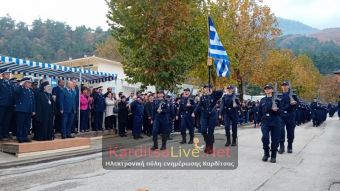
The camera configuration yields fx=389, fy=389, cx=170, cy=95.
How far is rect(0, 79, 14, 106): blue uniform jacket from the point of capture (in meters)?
11.5

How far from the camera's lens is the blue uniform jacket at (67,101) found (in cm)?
1314

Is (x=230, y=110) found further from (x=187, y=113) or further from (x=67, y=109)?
(x=67, y=109)

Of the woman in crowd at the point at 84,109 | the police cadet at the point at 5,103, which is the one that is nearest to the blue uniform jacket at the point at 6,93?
the police cadet at the point at 5,103

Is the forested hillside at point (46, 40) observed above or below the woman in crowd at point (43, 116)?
above

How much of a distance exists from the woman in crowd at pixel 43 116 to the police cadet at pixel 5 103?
0.75 meters

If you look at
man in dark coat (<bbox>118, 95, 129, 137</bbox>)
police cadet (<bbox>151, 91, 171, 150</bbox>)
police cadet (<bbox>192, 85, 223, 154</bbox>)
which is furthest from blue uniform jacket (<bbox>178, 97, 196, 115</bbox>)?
man in dark coat (<bbox>118, 95, 129, 137</bbox>)

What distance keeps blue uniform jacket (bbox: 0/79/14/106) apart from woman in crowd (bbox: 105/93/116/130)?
5.10 metres

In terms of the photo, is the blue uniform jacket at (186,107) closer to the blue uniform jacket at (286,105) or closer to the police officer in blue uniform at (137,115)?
the police officer in blue uniform at (137,115)

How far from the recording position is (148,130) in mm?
16859

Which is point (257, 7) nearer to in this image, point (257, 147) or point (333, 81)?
point (257, 147)

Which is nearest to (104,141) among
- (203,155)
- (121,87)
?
(203,155)

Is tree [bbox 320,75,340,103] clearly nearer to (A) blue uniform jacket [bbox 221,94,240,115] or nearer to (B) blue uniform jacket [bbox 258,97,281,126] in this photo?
(A) blue uniform jacket [bbox 221,94,240,115]

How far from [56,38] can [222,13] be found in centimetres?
7696

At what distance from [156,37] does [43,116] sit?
8388 millimetres
